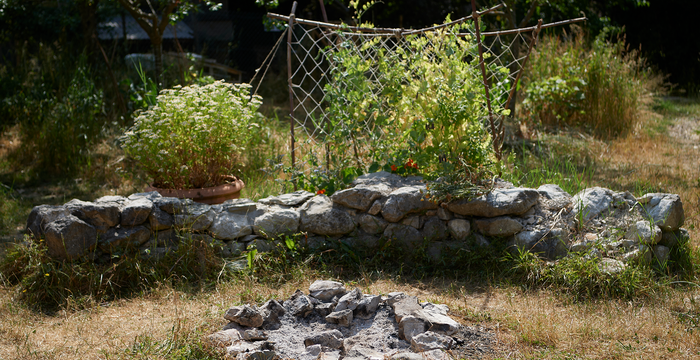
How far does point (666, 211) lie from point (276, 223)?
2.52 metres

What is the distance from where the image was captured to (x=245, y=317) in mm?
2758

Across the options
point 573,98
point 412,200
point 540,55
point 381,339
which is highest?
point 540,55

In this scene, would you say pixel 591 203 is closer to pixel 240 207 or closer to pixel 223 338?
pixel 240 207

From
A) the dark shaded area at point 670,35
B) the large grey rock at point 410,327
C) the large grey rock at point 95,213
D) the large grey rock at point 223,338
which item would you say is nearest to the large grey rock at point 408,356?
the large grey rock at point 410,327

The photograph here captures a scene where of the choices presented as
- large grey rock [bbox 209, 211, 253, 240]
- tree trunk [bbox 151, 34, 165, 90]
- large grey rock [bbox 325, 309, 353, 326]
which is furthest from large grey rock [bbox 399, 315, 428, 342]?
tree trunk [bbox 151, 34, 165, 90]

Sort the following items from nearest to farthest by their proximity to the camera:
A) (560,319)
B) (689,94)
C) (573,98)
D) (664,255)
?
(560,319)
(664,255)
(573,98)
(689,94)

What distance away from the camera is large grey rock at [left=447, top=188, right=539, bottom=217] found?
3.63 metres

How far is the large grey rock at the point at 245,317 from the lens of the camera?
276 centimetres

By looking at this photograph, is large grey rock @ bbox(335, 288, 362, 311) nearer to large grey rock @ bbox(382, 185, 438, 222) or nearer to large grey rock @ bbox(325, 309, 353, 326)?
large grey rock @ bbox(325, 309, 353, 326)

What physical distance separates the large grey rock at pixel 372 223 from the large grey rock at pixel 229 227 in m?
0.76

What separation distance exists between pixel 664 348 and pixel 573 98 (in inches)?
208

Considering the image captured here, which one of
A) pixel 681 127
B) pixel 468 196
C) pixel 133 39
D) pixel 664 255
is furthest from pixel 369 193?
pixel 133 39

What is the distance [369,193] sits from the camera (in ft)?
12.5

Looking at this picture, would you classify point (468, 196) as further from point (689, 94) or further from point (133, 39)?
point (133, 39)
